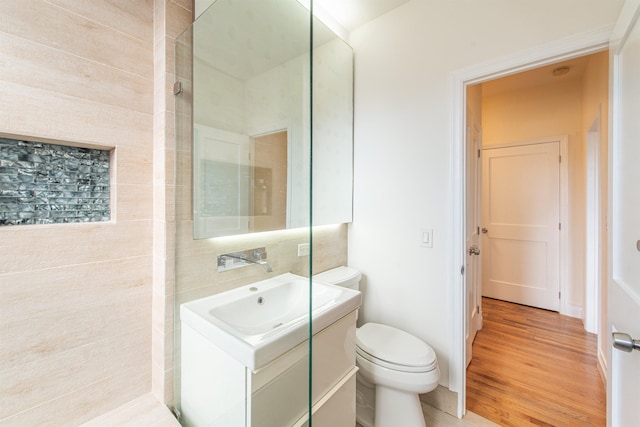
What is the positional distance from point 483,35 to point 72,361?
8.31ft

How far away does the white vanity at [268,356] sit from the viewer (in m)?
0.87

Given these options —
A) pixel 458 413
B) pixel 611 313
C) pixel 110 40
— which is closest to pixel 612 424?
pixel 611 313

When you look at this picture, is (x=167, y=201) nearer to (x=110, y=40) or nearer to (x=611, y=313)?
(x=110, y=40)

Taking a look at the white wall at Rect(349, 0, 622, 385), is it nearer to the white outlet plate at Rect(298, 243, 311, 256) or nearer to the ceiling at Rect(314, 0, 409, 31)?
the ceiling at Rect(314, 0, 409, 31)

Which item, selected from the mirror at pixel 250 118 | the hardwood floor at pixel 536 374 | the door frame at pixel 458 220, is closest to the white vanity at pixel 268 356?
the mirror at pixel 250 118

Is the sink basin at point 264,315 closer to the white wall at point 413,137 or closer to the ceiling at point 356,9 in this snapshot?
the white wall at point 413,137

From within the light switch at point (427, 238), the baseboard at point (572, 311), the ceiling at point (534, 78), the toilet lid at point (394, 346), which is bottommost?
the baseboard at point (572, 311)

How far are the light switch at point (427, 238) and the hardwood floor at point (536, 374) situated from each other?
107 cm

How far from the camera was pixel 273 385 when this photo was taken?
0.89m

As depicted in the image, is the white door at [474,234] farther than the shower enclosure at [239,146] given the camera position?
Yes

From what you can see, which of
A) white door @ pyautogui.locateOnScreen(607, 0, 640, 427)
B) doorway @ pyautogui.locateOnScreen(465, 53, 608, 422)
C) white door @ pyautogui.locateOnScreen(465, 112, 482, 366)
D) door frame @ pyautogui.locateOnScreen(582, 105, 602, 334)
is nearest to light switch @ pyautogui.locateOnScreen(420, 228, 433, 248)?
white door @ pyautogui.locateOnScreen(465, 112, 482, 366)

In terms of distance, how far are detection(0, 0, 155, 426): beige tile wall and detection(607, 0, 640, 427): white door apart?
1.78m

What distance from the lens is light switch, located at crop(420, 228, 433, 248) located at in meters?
1.69

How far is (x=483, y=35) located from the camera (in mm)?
1492
